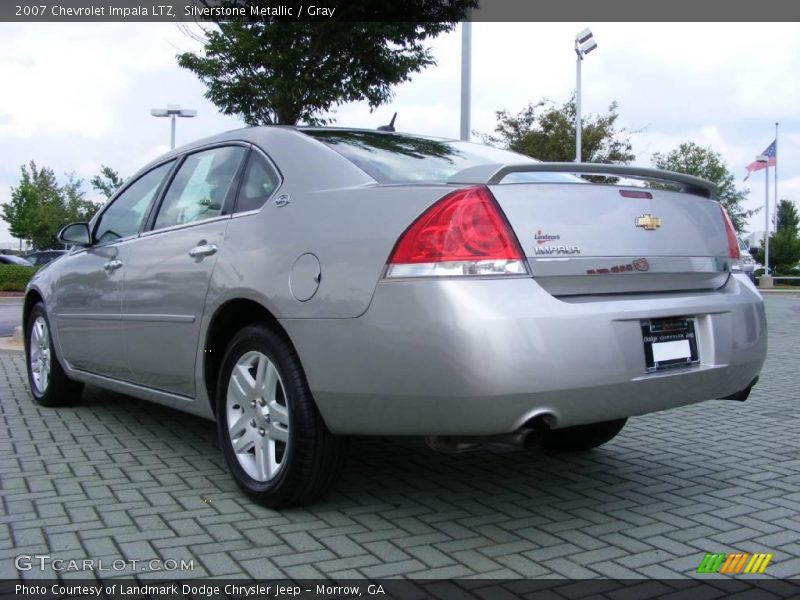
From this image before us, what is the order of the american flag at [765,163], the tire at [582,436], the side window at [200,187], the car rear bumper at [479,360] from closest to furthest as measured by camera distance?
the car rear bumper at [479,360] < the side window at [200,187] < the tire at [582,436] < the american flag at [765,163]

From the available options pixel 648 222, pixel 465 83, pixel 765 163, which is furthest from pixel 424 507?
pixel 765 163

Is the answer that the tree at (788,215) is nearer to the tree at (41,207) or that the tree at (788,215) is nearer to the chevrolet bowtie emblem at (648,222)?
the tree at (41,207)

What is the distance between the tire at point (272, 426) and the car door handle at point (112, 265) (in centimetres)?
137

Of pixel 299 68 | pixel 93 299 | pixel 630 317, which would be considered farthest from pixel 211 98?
pixel 630 317

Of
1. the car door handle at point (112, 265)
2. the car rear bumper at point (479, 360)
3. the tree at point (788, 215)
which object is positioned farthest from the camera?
the tree at point (788, 215)

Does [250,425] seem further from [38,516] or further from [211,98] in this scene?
[211,98]

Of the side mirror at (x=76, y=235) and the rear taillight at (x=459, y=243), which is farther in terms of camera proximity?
the side mirror at (x=76, y=235)

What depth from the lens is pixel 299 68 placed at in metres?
14.7

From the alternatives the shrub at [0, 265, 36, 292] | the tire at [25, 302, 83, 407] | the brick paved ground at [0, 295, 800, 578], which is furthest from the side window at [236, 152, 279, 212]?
the shrub at [0, 265, 36, 292]

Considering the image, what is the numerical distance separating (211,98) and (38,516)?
12.7m

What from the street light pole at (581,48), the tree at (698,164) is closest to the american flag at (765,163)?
the tree at (698,164)

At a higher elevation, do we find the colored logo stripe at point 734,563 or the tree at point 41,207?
the tree at point 41,207

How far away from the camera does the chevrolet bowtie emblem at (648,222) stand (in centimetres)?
333

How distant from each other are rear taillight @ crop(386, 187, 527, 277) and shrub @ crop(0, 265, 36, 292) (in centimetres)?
2604
